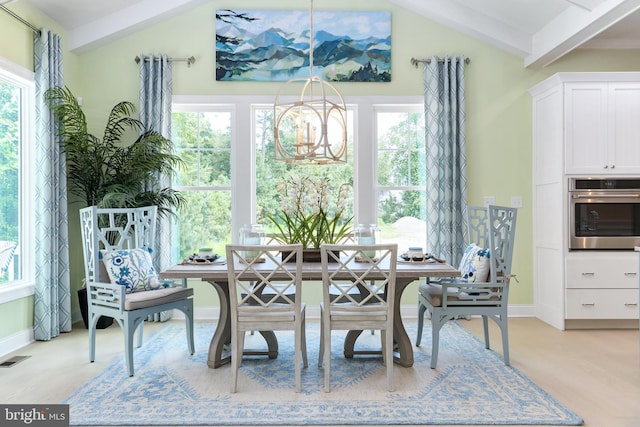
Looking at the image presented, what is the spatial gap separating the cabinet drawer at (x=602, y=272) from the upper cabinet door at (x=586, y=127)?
0.81 metres

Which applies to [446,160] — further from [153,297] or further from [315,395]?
[153,297]

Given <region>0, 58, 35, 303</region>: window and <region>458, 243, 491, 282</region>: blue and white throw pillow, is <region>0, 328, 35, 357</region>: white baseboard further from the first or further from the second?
<region>458, 243, 491, 282</region>: blue and white throw pillow

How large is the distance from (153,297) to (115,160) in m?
2.10

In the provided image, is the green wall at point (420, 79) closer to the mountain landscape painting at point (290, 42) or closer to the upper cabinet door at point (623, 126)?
the mountain landscape painting at point (290, 42)

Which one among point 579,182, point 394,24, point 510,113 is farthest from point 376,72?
point 579,182

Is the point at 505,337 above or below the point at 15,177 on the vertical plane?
below

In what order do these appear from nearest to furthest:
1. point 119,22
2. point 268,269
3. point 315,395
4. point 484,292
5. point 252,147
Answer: point 315,395
point 268,269
point 484,292
point 119,22
point 252,147

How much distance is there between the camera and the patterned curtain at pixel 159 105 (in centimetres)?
502

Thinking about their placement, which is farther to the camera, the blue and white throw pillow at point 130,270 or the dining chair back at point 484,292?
the blue and white throw pillow at point 130,270

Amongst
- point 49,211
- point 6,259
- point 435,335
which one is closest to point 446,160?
point 435,335

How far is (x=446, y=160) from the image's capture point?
5078mm

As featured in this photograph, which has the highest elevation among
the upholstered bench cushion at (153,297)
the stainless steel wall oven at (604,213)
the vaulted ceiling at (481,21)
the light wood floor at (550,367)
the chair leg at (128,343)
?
the vaulted ceiling at (481,21)

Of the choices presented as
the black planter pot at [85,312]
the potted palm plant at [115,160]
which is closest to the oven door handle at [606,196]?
the potted palm plant at [115,160]

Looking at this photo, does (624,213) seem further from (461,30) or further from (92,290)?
(92,290)
